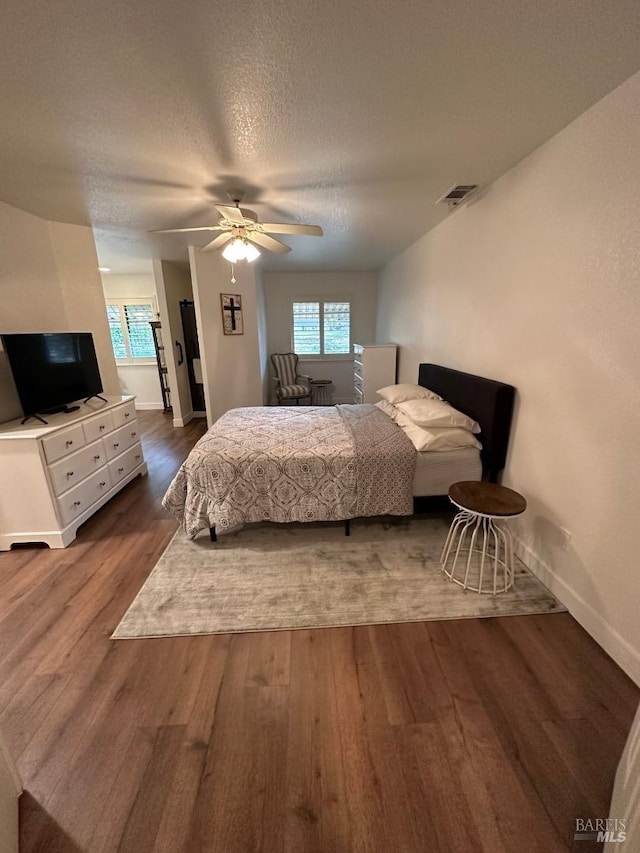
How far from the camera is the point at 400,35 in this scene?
1163 mm

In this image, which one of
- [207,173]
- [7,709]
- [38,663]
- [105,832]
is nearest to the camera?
[105,832]

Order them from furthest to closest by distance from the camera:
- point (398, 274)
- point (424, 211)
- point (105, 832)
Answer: point (398, 274) → point (424, 211) → point (105, 832)

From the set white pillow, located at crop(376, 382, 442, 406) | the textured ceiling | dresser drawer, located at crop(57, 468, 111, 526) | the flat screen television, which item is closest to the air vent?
the textured ceiling

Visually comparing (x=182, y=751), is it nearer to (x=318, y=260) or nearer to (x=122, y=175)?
(x=122, y=175)

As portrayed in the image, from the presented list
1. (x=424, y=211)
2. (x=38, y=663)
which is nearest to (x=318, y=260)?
(x=424, y=211)

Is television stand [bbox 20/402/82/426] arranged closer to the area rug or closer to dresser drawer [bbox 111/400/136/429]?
dresser drawer [bbox 111/400/136/429]

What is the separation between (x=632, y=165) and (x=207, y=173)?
7.38 feet

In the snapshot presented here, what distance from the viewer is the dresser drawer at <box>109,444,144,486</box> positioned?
304 cm

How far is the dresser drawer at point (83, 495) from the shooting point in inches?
93.8

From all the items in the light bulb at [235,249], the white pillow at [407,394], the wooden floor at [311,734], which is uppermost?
the light bulb at [235,249]

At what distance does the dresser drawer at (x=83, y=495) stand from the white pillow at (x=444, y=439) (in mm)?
2569

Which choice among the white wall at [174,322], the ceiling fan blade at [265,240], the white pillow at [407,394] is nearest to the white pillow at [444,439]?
the white pillow at [407,394]

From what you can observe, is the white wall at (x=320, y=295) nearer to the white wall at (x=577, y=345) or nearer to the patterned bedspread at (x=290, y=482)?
the white wall at (x=577, y=345)

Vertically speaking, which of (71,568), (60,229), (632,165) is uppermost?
(60,229)
